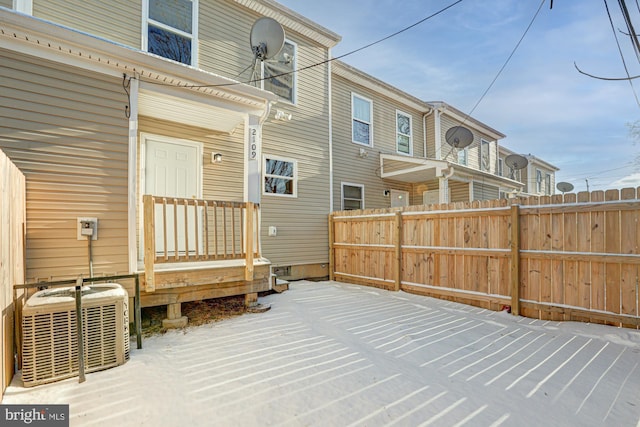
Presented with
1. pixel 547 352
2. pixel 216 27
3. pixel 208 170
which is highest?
pixel 216 27

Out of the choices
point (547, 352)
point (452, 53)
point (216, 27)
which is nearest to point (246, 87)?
point (216, 27)

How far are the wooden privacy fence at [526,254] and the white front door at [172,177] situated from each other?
3879 millimetres

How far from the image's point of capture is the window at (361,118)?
9122mm

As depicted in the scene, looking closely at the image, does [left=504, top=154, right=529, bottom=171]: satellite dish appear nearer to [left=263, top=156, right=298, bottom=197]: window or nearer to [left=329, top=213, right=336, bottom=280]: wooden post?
[left=329, top=213, right=336, bottom=280]: wooden post

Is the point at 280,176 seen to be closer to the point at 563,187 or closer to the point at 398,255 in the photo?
the point at 398,255

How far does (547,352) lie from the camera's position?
3232mm

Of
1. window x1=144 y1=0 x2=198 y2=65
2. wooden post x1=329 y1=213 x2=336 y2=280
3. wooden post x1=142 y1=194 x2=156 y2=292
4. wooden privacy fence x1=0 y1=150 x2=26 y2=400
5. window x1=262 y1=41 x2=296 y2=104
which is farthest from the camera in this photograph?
wooden post x1=329 y1=213 x2=336 y2=280

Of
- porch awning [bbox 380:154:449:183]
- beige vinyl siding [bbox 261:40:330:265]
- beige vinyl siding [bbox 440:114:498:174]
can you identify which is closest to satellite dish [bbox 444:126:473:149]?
beige vinyl siding [bbox 440:114:498:174]

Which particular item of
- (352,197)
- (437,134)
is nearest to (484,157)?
(437,134)

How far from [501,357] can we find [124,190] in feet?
15.8

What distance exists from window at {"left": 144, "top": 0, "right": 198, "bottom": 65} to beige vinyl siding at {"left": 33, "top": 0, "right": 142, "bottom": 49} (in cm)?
20

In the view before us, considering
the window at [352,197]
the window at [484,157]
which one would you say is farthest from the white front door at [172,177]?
the window at [484,157]

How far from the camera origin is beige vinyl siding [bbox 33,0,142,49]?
475 centimetres

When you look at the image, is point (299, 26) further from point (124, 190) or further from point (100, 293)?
point (100, 293)
